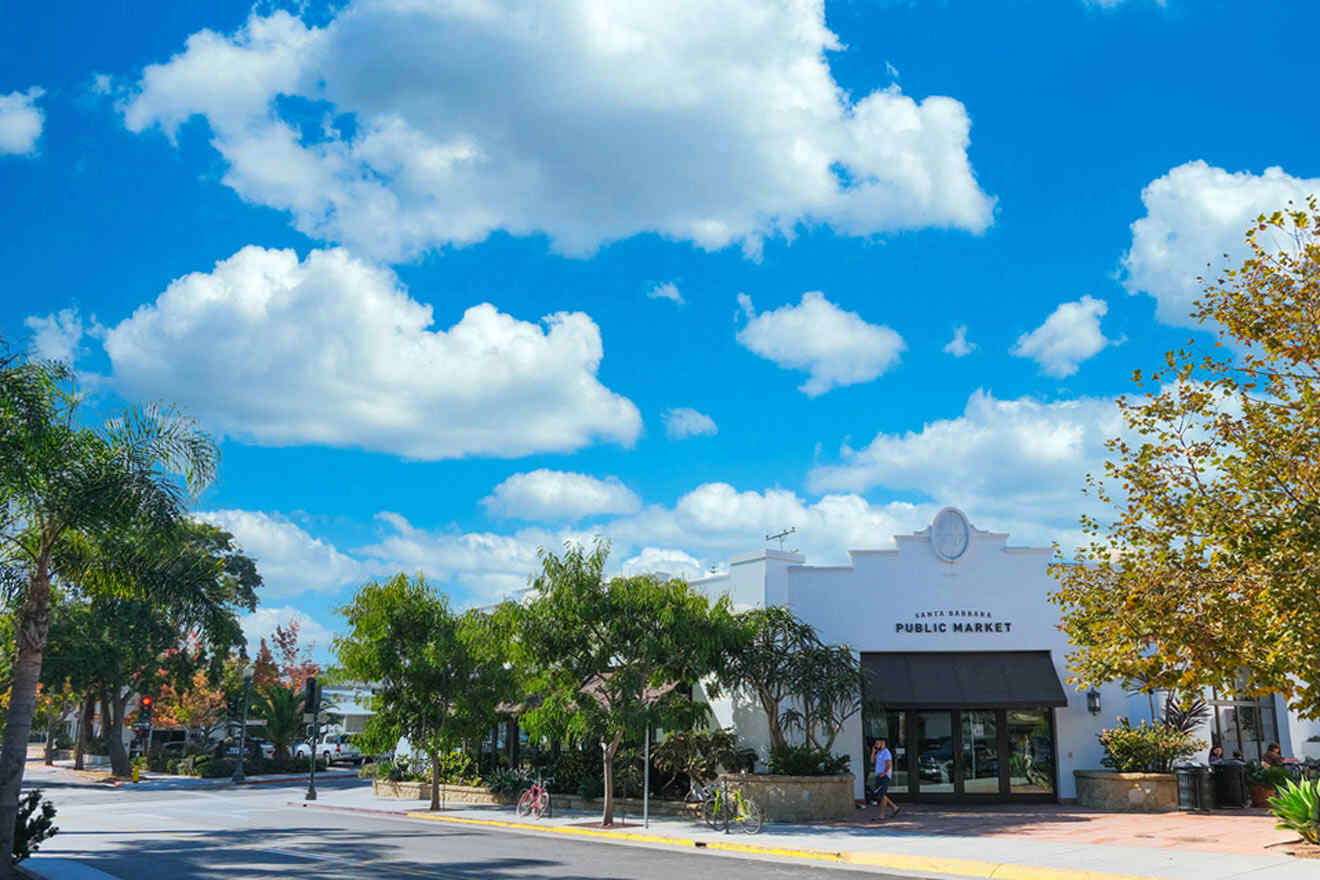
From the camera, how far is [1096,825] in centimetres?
2138

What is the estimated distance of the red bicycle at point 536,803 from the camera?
25.4m

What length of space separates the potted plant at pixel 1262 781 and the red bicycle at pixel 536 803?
16.5m

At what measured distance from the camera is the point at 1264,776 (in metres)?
23.8

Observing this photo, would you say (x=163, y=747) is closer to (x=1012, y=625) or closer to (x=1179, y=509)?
(x=1012, y=625)

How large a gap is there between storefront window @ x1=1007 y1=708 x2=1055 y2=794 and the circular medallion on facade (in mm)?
4230

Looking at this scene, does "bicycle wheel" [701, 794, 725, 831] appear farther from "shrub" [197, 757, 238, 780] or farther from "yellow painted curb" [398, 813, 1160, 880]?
"shrub" [197, 757, 238, 780]

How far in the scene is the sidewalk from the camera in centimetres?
1493

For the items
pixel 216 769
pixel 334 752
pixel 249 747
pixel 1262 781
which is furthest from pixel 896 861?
pixel 334 752

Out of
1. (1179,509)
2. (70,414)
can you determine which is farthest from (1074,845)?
(70,414)

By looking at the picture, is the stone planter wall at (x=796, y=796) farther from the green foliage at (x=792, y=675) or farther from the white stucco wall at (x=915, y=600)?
the white stucco wall at (x=915, y=600)

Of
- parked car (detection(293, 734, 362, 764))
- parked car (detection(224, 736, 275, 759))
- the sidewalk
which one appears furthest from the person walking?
parked car (detection(293, 734, 362, 764))

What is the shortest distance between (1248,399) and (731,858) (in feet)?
A: 36.3

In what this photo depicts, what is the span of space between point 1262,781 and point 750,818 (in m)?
12.2

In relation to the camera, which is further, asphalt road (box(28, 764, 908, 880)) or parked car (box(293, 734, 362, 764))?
parked car (box(293, 734, 362, 764))
